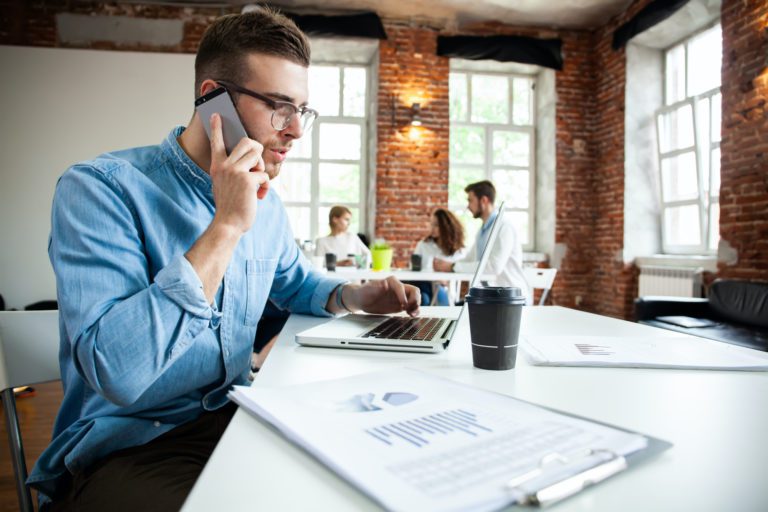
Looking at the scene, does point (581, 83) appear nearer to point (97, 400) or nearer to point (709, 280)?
point (709, 280)

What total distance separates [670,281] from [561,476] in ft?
18.2

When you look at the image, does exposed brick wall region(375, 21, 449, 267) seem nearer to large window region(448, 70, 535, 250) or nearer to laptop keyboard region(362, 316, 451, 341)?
large window region(448, 70, 535, 250)

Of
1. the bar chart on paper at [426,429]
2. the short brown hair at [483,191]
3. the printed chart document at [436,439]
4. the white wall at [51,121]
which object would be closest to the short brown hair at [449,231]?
the short brown hair at [483,191]

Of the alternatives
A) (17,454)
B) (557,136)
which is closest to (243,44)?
(17,454)

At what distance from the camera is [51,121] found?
534cm

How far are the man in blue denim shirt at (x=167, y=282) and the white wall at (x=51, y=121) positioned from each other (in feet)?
15.5

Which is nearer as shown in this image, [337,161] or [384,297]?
[384,297]

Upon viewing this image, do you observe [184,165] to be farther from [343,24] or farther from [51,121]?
[343,24]

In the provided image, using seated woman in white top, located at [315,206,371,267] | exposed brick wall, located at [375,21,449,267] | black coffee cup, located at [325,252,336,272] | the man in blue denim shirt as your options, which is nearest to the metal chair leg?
the man in blue denim shirt

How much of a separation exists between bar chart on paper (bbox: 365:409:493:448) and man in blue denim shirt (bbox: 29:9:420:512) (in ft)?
1.25

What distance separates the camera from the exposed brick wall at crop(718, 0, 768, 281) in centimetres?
417

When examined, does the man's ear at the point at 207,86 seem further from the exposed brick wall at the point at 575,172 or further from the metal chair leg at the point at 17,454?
the exposed brick wall at the point at 575,172

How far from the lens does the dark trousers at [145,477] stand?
2.41 ft

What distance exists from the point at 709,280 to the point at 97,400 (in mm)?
5319
